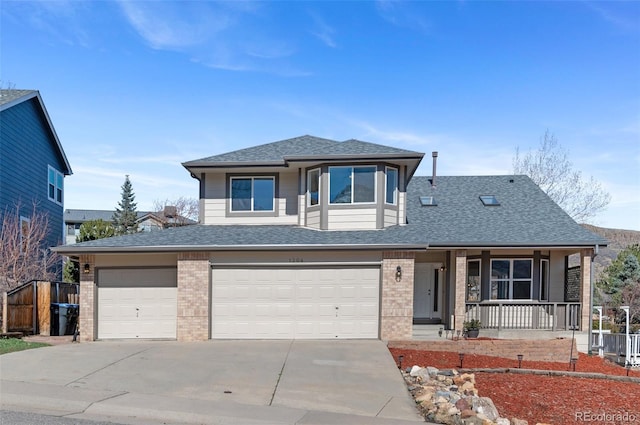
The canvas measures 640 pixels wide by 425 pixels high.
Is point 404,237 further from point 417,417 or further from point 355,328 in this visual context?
point 417,417

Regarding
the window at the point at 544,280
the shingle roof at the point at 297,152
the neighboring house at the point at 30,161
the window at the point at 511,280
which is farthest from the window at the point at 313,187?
the neighboring house at the point at 30,161

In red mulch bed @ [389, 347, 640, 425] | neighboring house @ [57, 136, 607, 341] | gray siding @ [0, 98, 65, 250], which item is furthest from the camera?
gray siding @ [0, 98, 65, 250]

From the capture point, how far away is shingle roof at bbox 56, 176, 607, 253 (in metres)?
12.5

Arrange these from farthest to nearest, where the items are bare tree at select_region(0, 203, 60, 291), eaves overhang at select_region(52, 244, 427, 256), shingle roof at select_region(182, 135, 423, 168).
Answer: bare tree at select_region(0, 203, 60, 291) → shingle roof at select_region(182, 135, 423, 168) → eaves overhang at select_region(52, 244, 427, 256)

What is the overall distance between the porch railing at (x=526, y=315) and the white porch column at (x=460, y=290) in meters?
0.41

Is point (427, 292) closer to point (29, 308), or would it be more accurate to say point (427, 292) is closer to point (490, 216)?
point (490, 216)

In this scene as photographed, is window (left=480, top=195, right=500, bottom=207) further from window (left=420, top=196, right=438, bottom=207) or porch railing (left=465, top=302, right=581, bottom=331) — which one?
porch railing (left=465, top=302, right=581, bottom=331)

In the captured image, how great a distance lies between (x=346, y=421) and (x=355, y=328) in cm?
679

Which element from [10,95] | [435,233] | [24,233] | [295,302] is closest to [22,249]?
[24,233]

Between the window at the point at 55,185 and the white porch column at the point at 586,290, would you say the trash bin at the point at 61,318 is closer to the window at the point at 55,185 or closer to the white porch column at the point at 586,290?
the window at the point at 55,185

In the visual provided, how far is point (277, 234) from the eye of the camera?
13586mm

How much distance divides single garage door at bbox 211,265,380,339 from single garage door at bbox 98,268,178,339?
4.76ft

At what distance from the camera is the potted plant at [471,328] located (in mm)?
13172

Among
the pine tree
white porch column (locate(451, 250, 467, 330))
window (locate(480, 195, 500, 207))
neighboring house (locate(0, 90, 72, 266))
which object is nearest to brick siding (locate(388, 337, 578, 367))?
white porch column (locate(451, 250, 467, 330))
